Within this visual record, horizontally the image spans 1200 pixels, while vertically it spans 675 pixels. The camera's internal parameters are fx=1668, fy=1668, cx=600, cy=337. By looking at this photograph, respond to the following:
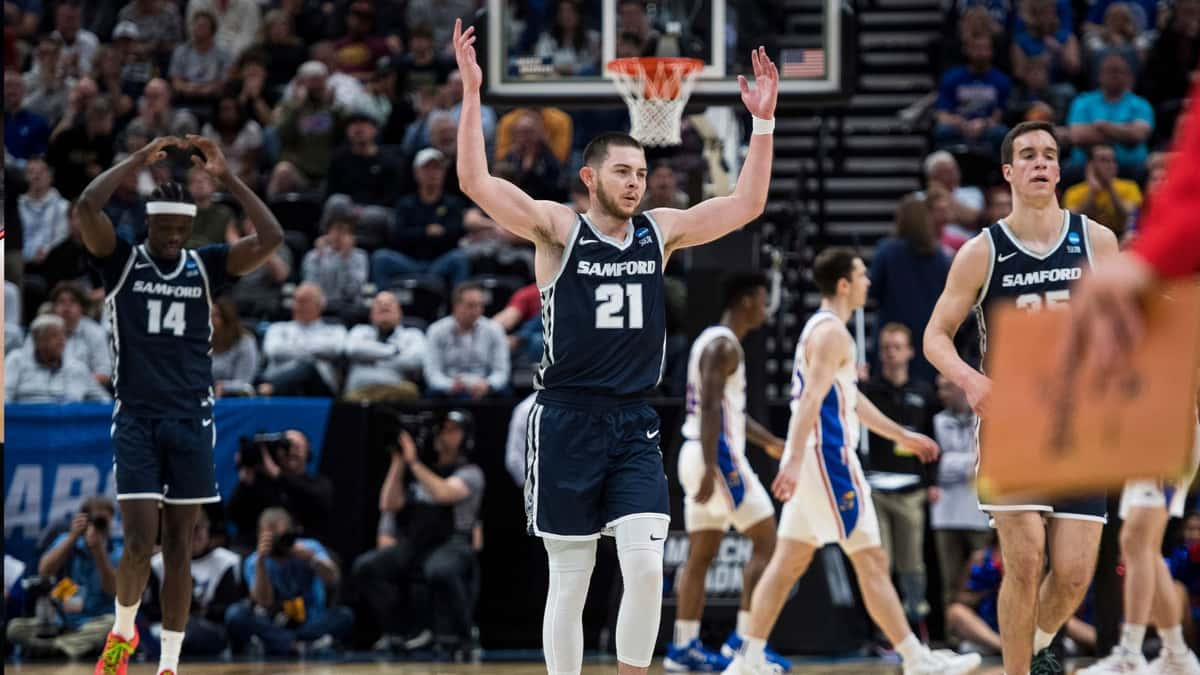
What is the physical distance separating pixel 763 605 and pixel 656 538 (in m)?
3.03

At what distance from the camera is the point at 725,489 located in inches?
417

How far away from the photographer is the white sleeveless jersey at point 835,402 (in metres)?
9.59

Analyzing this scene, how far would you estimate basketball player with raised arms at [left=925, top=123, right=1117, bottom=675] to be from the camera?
727 cm

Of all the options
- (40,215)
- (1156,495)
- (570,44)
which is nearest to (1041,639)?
(1156,495)

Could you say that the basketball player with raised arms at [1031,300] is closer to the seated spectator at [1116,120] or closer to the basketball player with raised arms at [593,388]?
the basketball player with raised arms at [593,388]

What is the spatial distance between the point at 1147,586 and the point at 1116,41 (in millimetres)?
8376

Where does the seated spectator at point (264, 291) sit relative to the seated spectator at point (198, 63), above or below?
below

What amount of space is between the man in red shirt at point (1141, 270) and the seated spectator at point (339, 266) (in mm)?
11378

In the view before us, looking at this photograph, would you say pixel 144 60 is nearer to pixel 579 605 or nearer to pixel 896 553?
pixel 896 553

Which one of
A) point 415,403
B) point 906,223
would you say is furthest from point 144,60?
point 906,223

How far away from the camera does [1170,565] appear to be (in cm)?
1141

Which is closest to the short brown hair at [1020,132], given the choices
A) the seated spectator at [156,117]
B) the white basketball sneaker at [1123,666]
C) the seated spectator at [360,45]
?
the white basketball sneaker at [1123,666]

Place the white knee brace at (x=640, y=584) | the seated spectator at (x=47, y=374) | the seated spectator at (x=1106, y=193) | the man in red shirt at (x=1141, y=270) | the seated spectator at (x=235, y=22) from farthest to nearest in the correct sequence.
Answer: the seated spectator at (x=235, y=22), the seated spectator at (x=47, y=374), the seated spectator at (x=1106, y=193), the white knee brace at (x=640, y=584), the man in red shirt at (x=1141, y=270)

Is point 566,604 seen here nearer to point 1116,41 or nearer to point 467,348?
point 467,348
